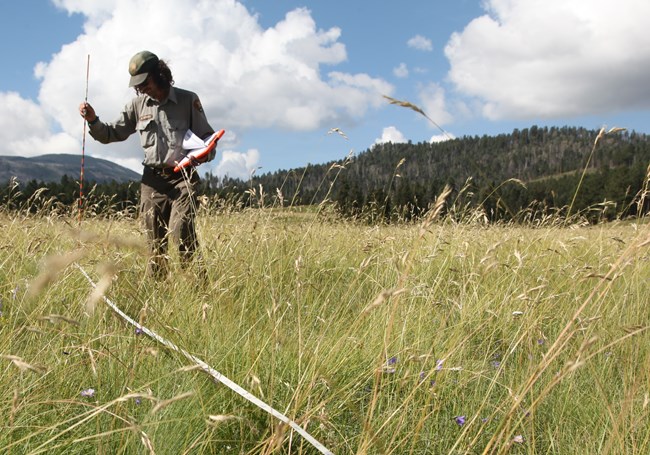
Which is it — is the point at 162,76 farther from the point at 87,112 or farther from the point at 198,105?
the point at 87,112

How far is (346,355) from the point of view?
2072mm

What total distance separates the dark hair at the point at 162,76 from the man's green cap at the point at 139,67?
0.31 feet

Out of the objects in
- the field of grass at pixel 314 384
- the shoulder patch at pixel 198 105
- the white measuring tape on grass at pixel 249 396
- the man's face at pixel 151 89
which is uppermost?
the man's face at pixel 151 89

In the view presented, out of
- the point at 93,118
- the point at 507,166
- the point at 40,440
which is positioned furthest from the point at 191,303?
the point at 507,166

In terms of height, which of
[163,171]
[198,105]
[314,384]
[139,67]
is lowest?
[314,384]

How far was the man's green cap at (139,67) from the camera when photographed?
441cm

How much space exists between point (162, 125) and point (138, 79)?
0.52m

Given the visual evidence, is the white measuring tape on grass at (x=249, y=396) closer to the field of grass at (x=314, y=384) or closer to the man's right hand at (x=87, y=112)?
the field of grass at (x=314, y=384)

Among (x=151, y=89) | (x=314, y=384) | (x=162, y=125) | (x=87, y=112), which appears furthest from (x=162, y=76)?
(x=314, y=384)

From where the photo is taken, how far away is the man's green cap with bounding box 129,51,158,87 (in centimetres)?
441

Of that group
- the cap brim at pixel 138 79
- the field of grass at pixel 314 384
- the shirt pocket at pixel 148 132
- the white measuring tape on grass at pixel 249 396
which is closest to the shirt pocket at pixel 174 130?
the shirt pocket at pixel 148 132

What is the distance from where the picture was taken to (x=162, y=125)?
480 centimetres

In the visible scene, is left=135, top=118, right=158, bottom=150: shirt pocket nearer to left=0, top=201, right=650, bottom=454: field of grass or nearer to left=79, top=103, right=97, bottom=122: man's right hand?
left=79, top=103, right=97, bottom=122: man's right hand

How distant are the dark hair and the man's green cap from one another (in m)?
0.09
